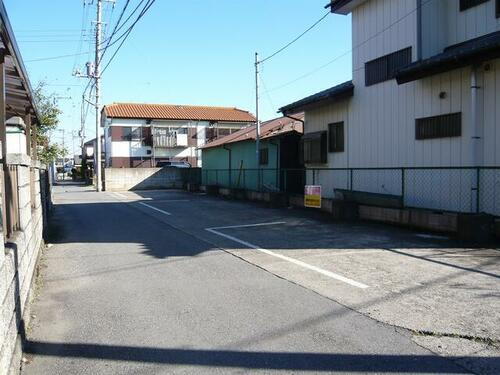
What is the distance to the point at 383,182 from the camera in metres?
14.7

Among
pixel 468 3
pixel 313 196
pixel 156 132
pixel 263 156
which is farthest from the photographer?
pixel 156 132

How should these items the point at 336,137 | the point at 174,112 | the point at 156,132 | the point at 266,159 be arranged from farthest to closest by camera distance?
the point at 174,112 → the point at 156,132 → the point at 266,159 → the point at 336,137

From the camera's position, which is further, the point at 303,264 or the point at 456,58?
the point at 456,58

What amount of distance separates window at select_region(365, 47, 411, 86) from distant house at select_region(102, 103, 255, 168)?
3361 centimetres

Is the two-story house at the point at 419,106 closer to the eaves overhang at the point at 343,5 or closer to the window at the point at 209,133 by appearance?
the eaves overhang at the point at 343,5

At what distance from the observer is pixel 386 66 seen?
1510 cm

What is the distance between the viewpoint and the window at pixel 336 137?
17.3 meters

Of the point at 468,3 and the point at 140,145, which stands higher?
the point at 468,3

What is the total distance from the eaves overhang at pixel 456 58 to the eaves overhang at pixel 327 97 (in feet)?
10.6

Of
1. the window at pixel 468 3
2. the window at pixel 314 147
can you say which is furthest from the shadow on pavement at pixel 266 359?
the window at pixel 314 147

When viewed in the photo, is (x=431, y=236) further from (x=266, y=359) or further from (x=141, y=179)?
(x=141, y=179)

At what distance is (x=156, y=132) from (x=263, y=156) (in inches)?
1077

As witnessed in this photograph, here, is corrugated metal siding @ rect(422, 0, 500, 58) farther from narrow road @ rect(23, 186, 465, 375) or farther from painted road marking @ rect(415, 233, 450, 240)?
narrow road @ rect(23, 186, 465, 375)

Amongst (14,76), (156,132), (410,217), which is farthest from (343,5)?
(156,132)
